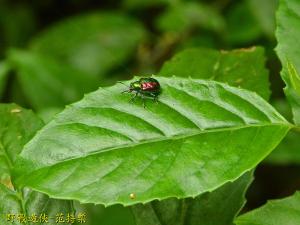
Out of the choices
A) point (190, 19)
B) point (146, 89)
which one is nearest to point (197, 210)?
point (146, 89)

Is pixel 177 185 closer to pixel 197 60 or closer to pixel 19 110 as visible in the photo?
pixel 19 110

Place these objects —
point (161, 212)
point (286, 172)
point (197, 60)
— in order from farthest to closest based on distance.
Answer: point (286, 172)
point (197, 60)
point (161, 212)

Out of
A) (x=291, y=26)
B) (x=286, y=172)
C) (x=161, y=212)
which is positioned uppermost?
(x=291, y=26)

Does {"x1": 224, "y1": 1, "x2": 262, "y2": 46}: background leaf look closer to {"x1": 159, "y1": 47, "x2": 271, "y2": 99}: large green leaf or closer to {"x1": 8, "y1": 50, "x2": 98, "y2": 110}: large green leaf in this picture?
{"x1": 8, "y1": 50, "x2": 98, "y2": 110}: large green leaf

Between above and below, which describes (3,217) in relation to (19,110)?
below

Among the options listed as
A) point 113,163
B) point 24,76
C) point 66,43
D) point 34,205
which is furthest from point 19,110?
point 66,43

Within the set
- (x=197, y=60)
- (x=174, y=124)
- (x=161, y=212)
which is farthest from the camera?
(x=197, y=60)

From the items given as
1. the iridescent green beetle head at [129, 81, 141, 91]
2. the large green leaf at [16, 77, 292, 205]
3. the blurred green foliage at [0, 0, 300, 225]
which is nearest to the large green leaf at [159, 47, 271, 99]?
the iridescent green beetle head at [129, 81, 141, 91]
